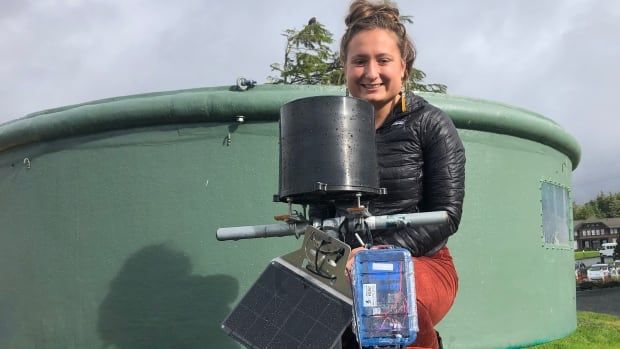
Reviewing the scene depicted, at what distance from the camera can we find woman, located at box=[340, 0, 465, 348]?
207cm

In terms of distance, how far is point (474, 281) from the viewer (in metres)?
4.64

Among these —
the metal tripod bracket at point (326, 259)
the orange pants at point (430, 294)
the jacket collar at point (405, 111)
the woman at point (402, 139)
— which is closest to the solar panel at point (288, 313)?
the metal tripod bracket at point (326, 259)

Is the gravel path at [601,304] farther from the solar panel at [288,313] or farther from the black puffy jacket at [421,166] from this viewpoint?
the solar panel at [288,313]

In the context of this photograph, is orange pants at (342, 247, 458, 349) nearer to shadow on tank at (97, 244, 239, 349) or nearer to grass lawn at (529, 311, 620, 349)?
shadow on tank at (97, 244, 239, 349)

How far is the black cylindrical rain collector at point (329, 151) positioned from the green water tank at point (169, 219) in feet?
7.98

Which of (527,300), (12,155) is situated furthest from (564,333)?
(12,155)

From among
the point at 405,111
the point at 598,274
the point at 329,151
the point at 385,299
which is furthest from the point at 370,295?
the point at 598,274

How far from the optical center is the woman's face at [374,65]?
212 cm

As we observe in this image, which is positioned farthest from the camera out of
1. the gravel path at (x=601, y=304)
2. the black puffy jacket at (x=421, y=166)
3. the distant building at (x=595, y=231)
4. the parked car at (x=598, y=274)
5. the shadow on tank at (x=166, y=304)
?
the distant building at (x=595, y=231)

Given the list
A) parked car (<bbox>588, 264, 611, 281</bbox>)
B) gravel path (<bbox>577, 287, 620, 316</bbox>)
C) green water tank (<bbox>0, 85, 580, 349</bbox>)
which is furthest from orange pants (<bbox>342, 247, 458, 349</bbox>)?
parked car (<bbox>588, 264, 611, 281</bbox>)

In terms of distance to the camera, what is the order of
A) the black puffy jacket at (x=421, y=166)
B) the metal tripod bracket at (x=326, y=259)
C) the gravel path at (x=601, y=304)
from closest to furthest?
the metal tripod bracket at (x=326, y=259), the black puffy jacket at (x=421, y=166), the gravel path at (x=601, y=304)

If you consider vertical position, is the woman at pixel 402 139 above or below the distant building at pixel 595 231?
below

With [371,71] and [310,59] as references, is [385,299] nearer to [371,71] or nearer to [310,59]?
[371,71]

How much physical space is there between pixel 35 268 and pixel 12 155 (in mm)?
971
